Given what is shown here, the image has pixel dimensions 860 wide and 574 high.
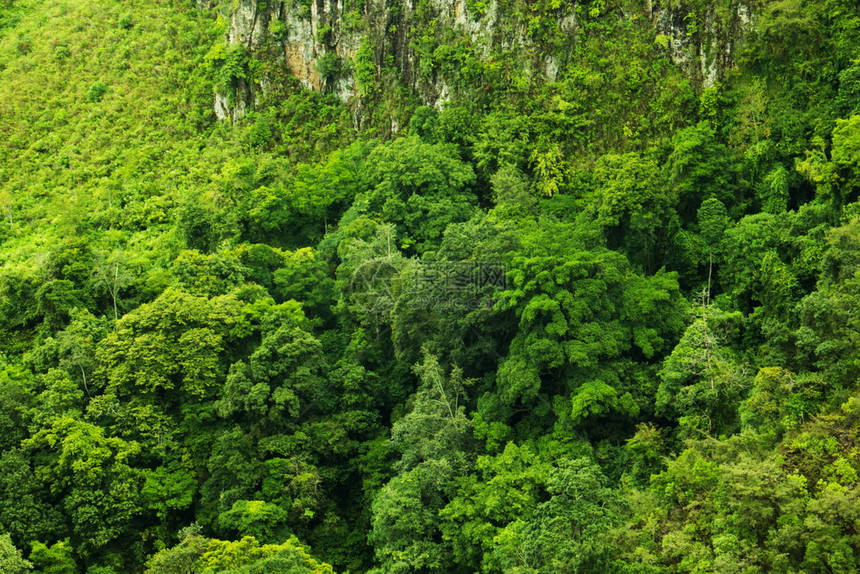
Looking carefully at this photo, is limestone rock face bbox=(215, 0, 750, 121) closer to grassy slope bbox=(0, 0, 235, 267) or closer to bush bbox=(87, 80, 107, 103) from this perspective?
grassy slope bbox=(0, 0, 235, 267)

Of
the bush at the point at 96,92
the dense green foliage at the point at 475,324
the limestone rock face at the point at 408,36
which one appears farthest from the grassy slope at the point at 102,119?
the limestone rock face at the point at 408,36

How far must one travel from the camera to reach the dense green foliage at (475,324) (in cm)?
3350

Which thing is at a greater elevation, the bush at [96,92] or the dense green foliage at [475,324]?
the bush at [96,92]

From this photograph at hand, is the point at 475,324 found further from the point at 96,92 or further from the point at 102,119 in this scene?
the point at 96,92

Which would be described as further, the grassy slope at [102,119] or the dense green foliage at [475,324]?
the grassy slope at [102,119]

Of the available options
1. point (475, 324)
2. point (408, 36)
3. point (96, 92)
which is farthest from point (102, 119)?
point (475, 324)

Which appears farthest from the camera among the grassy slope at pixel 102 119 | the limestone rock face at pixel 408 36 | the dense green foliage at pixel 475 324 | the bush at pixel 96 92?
the bush at pixel 96 92

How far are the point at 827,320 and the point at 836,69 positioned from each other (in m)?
14.2

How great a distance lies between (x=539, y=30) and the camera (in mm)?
52875

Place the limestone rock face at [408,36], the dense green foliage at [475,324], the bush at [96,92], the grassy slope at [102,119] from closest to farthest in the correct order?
the dense green foliage at [475,324]
the limestone rock face at [408,36]
the grassy slope at [102,119]
the bush at [96,92]

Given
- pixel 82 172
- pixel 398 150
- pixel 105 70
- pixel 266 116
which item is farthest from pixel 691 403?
pixel 105 70

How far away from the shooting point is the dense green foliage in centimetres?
3350

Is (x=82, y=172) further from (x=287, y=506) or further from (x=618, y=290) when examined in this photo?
(x=618, y=290)

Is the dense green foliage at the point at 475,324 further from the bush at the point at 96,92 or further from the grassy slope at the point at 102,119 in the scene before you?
the bush at the point at 96,92
